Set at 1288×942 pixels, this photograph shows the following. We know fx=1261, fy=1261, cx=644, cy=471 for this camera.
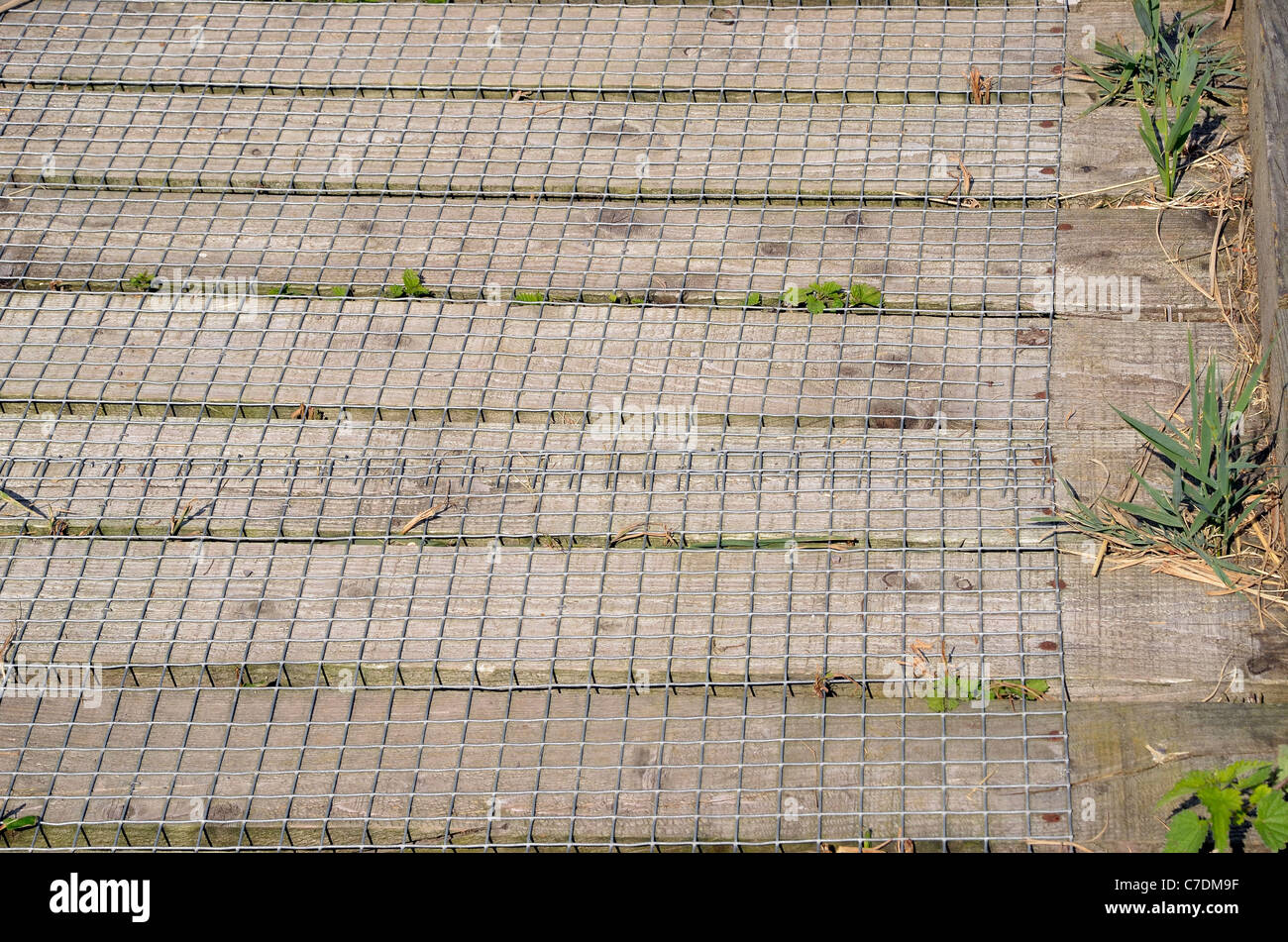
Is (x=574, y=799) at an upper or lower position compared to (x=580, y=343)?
lower

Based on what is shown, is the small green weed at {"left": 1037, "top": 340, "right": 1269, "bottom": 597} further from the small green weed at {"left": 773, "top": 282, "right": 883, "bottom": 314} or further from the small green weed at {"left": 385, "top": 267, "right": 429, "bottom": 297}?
the small green weed at {"left": 385, "top": 267, "right": 429, "bottom": 297}

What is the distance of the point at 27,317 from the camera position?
13.0 feet

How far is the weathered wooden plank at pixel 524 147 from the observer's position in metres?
4.15

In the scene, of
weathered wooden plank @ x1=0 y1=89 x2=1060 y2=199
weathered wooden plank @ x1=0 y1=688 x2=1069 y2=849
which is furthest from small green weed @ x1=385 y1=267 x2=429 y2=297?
weathered wooden plank @ x1=0 y1=688 x2=1069 y2=849

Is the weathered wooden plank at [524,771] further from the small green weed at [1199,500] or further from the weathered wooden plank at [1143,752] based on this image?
the small green weed at [1199,500]

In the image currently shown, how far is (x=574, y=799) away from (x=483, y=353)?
1434 mm

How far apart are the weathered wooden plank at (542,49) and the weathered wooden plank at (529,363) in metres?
1.09

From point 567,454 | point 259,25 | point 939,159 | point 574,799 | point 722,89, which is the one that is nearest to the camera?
point 574,799

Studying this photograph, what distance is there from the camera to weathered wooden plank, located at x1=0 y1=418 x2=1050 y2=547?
3303 millimetres

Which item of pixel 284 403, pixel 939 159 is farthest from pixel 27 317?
pixel 939 159

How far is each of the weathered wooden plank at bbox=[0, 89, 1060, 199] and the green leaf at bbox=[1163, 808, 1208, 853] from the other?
2.10m
